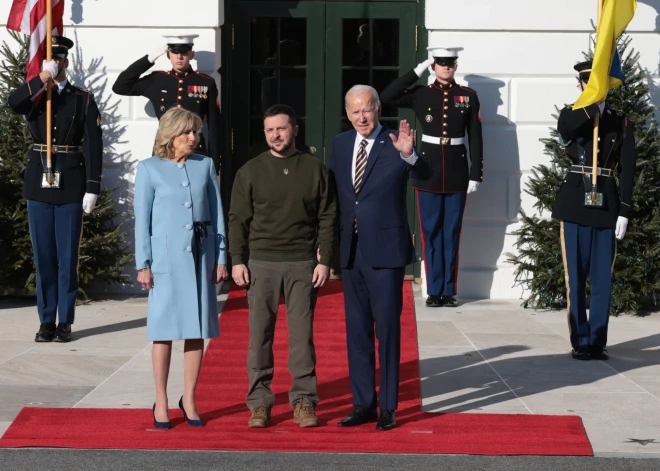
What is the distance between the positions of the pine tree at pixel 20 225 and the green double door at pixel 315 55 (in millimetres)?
1468

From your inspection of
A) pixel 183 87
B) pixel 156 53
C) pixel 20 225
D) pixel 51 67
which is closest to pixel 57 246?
pixel 51 67

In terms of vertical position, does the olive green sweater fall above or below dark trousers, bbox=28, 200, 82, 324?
above

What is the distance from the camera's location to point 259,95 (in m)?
11.6

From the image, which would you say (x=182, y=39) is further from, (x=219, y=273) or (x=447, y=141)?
(x=219, y=273)

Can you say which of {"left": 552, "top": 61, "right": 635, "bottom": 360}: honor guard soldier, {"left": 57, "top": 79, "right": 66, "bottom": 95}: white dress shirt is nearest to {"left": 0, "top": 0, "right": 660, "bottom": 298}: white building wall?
{"left": 57, "top": 79, "right": 66, "bottom": 95}: white dress shirt

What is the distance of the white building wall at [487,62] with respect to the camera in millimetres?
11039

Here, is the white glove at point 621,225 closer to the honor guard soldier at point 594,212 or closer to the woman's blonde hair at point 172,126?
the honor guard soldier at point 594,212

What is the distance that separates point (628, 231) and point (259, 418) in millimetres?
4844

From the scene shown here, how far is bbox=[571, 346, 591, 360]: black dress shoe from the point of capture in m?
8.38

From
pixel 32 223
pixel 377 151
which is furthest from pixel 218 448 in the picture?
pixel 32 223

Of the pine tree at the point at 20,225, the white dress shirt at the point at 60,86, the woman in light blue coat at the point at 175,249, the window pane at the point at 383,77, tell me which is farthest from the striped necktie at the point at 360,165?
the window pane at the point at 383,77

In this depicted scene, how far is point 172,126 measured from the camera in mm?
6242

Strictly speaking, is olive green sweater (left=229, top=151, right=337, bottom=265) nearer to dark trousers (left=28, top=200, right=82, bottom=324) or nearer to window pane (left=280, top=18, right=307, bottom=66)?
dark trousers (left=28, top=200, right=82, bottom=324)

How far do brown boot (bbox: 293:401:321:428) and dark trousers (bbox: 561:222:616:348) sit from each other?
269 centimetres
